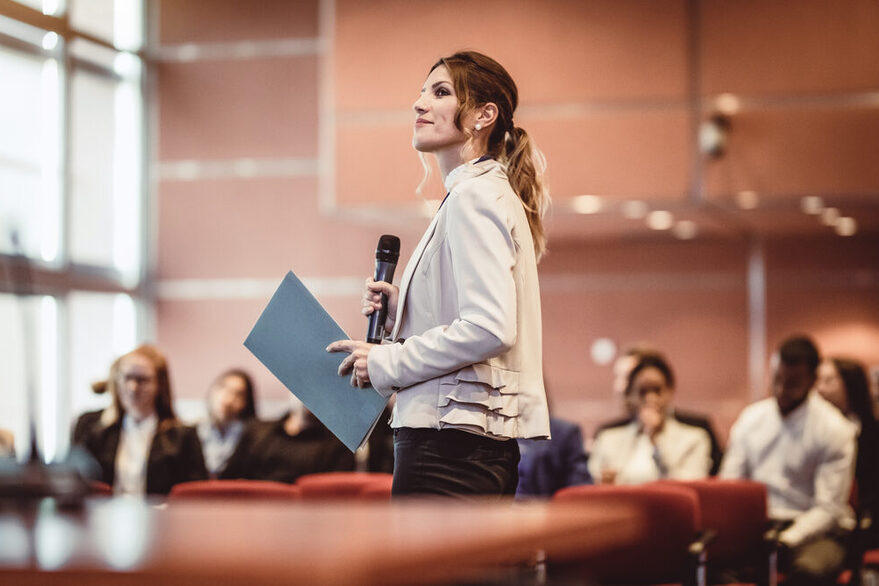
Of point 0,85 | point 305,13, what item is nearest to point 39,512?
point 0,85

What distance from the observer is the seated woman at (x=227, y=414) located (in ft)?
23.5

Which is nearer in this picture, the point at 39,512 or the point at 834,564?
the point at 39,512

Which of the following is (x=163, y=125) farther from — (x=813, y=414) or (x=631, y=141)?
(x=813, y=414)

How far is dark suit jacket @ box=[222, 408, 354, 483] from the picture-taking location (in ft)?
20.3

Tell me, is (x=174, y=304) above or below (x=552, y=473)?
above

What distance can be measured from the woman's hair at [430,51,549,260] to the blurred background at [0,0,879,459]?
408cm

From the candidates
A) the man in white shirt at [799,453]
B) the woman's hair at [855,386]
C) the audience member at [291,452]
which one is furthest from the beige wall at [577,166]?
the man in white shirt at [799,453]

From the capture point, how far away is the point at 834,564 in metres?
4.64

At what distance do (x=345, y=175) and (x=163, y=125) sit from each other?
262 centimetres

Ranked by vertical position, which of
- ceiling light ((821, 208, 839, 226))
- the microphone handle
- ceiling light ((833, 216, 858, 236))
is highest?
ceiling light ((821, 208, 839, 226))

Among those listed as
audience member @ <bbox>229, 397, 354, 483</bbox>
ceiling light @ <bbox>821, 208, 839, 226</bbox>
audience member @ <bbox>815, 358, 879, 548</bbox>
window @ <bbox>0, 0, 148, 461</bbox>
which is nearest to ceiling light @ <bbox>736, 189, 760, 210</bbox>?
ceiling light @ <bbox>821, 208, 839, 226</bbox>

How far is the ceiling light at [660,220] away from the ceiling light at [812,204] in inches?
31.3

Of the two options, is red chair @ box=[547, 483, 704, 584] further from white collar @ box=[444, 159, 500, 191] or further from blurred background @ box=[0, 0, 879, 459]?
blurred background @ box=[0, 0, 879, 459]

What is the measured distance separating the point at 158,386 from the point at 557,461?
189 cm
